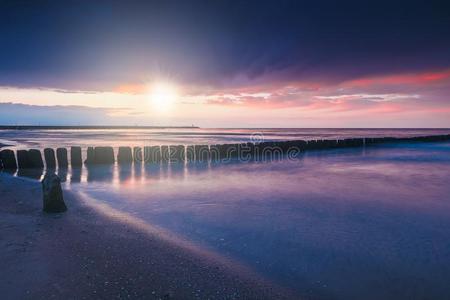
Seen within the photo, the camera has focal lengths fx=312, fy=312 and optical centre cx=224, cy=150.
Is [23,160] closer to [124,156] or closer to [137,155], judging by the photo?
[124,156]

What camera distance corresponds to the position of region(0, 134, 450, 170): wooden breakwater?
1163cm

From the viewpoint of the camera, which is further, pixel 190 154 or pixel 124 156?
pixel 190 154

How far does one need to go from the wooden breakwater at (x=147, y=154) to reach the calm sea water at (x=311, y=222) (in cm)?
213

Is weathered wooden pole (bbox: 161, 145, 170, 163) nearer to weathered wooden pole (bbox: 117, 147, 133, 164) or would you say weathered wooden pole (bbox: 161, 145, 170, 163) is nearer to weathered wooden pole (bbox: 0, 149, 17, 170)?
weathered wooden pole (bbox: 117, 147, 133, 164)

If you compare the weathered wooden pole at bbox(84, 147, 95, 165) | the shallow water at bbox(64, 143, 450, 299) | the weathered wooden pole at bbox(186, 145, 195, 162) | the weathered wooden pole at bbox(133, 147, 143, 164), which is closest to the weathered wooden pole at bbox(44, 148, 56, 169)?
the weathered wooden pole at bbox(84, 147, 95, 165)

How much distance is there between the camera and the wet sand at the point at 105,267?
2936mm

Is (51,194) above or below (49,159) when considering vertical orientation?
below

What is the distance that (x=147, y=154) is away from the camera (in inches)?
582

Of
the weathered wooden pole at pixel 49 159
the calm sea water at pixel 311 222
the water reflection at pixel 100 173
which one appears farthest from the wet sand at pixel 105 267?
the weathered wooden pole at pixel 49 159

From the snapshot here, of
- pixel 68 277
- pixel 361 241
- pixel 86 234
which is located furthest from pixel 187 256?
pixel 361 241

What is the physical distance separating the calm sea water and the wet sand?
0.41 meters

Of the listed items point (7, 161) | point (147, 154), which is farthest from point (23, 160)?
point (147, 154)

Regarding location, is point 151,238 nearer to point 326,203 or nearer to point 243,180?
point 326,203

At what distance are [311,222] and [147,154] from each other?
423 inches
